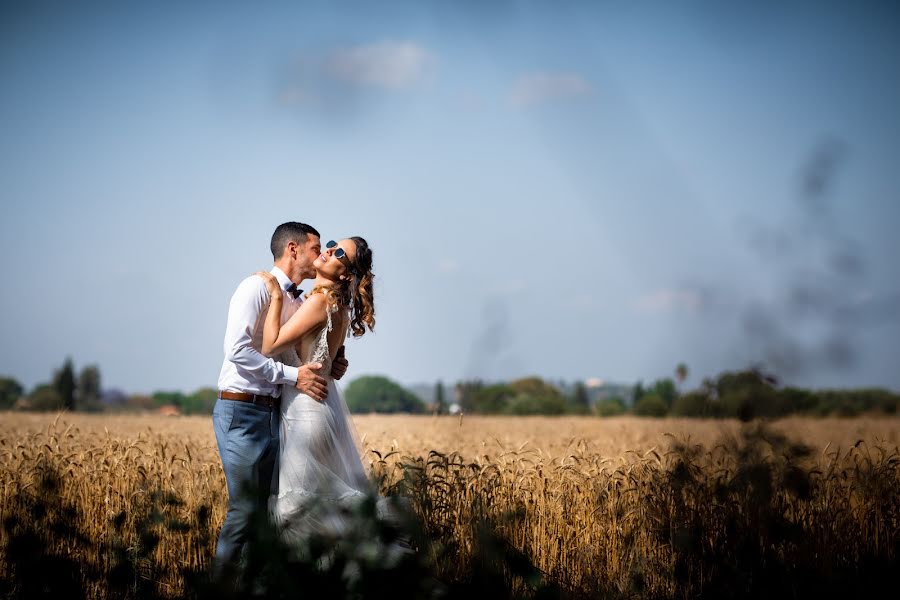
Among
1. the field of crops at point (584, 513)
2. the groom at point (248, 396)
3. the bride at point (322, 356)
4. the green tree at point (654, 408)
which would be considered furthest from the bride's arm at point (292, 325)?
the green tree at point (654, 408)

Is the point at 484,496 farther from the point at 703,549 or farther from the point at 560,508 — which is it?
the point at 703,549

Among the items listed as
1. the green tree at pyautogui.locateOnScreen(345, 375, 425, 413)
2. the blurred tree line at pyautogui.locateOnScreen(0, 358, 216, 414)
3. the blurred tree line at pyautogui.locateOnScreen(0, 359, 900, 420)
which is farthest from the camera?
the green tree at pyautogui.locateOnScreen(345, 375, 425, 413)

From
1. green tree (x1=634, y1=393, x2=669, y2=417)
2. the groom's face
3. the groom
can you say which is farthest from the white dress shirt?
green tree (x1=634, y1=393, x2=669, y2=417)

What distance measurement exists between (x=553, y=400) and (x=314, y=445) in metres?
59.0

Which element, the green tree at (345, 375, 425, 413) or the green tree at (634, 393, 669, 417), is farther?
the green tree at (345, 375, 425, 413)

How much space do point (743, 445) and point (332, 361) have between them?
12.7ft

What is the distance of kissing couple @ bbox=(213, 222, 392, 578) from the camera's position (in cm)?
632

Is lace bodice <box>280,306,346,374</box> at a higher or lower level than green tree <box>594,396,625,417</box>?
higher

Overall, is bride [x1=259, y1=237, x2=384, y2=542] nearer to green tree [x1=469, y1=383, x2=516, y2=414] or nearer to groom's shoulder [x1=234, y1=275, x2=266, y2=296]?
groom's shoulder [x1=234, y1=275, x2=266, y2=296]

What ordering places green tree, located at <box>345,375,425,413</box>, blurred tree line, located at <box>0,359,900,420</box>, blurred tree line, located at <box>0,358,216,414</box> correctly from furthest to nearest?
1. green tree, located at <box>345,375,425,413</box>
2. blurred tree line, located at <box>0,358,216,414</box>
3. blurred tree line, located at <box>0,359,900,420</box>

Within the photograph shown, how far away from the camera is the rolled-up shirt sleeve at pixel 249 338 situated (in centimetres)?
627

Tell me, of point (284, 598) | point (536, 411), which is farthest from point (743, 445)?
point (536, 411)

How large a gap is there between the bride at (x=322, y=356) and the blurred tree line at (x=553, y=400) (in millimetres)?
1187

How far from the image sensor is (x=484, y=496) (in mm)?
7953
